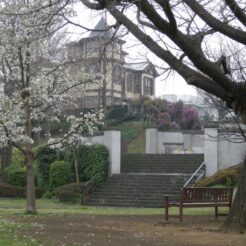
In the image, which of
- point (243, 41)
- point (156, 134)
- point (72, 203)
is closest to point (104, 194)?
point (72, 203)

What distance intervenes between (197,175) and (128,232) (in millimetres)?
17538

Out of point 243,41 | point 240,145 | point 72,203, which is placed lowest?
point 72,203

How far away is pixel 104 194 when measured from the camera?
29.8 meters

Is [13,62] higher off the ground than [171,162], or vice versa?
[13,62]

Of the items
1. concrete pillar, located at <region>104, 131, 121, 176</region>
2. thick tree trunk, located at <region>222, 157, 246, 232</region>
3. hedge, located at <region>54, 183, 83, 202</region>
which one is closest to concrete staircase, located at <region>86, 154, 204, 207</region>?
concrete pillar, located at <region>104, 131, 121, 176</region>

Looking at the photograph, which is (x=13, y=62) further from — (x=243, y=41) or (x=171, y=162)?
(x=171, y=162)

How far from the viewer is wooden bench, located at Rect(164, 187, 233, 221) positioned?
17.5 metres

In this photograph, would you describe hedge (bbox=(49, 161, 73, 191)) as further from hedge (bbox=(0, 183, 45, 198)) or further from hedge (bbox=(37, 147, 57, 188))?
hedge (bbox=(37, 147, 57, 188))

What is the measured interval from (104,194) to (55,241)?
18.7 m

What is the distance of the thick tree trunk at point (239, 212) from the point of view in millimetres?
13922

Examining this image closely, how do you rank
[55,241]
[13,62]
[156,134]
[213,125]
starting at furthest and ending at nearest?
[156,134]
[213,125]
[13,62]
[55,241]

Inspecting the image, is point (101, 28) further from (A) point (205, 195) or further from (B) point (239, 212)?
(B) point (239, 212)

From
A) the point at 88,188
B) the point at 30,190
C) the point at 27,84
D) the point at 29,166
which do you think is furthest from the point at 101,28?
the point at 88,188

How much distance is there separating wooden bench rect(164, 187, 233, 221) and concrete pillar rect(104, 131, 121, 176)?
46.3 ft
